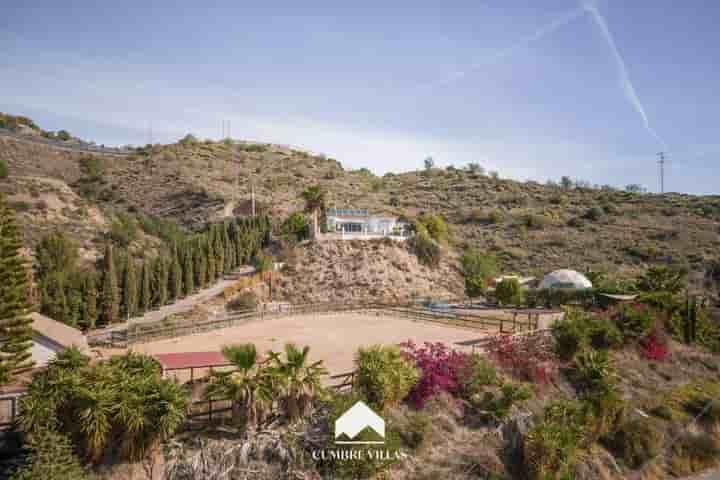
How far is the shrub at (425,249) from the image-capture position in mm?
49594

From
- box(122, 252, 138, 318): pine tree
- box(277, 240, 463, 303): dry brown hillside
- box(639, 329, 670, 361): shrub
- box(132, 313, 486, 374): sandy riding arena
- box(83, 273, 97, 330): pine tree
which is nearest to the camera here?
box(132, 313, 486, 374): sandy riding arena

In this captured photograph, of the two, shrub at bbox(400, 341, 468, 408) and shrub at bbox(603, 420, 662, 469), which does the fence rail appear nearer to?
shrub at bbox(603, 420, 662, 469)

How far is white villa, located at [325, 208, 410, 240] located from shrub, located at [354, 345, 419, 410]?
35.9 meters

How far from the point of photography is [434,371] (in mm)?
15008

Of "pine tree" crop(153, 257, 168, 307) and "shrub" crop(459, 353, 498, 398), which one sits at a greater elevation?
"pine tree" crop(153, 257, 168, 307)

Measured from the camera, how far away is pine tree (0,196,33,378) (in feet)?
42.9

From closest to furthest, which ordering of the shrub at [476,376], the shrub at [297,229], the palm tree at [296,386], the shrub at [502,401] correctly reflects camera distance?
the palm tree at [296,386]
the shrub at [502,401]
the shrub at [476,376]
the shrub at [297,229]

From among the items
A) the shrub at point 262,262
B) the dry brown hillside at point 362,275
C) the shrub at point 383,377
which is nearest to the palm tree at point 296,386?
the shrub at point 383,377

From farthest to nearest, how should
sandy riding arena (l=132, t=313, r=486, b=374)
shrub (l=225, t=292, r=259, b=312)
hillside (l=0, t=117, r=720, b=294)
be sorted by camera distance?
hillside (l=0, t=117, r=720, b=294) → shrub (l=225, t=292, r=259, b=312) → sandy riding arena (l=132, t=313, r=486, b=374)

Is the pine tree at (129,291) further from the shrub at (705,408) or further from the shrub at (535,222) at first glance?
the shrub at (535,222)

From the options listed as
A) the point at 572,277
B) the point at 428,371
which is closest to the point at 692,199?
the point at 572,277

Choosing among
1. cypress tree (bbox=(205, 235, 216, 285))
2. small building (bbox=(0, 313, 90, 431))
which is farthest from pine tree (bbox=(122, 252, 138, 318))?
cypress tree (bbox=(205, 235, 216, 285))

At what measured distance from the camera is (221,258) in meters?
39.2

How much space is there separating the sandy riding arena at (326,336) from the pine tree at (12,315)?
5401mm
